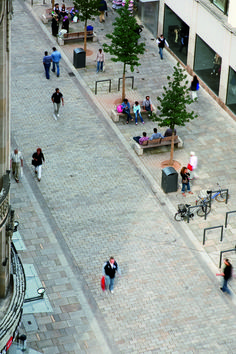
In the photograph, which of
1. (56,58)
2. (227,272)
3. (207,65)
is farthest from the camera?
(56,58)

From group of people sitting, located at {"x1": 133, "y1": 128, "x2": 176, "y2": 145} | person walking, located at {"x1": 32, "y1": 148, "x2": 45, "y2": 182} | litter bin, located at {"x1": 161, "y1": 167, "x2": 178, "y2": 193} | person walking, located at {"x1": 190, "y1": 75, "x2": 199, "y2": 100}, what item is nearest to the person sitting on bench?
group of people sitting, located at {"x1": 133, "y1": 128, "x2": 176, "y2": 145}

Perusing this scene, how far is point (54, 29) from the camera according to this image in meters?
56.5

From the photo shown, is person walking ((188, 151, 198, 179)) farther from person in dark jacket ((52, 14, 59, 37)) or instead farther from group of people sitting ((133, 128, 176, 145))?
person in dark jacket ((52, 14, 59, 37))

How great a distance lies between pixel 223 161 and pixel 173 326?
42.5 ft

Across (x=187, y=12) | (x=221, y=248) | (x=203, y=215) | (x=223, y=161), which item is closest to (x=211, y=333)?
(x=221, y=248)

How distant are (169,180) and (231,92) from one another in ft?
32.2

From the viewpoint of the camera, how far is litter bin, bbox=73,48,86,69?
52531mm

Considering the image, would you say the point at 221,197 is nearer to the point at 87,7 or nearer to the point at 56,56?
the point at 56,56

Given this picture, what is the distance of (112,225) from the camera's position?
39.6 metres

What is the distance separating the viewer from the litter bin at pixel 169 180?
1629 inches

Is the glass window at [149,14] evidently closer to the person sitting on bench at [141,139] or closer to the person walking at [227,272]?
the person sitting on bench at [141,139]

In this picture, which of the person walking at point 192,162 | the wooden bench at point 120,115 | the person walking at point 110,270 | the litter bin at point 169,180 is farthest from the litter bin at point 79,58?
the person walking at point 110,270

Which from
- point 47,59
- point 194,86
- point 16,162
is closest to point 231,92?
point 194,86

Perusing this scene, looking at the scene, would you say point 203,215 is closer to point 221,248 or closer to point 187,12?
point 221,248
